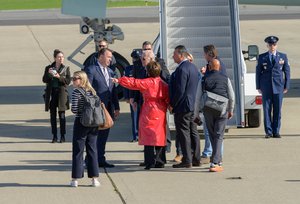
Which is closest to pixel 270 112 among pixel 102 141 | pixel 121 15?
pixel 102 141

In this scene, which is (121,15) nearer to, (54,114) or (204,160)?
(54,114)

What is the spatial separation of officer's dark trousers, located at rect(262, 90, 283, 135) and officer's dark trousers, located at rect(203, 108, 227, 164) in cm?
296

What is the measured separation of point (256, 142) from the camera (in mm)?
15836

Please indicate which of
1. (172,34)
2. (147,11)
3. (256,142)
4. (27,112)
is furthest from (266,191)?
(147,11)

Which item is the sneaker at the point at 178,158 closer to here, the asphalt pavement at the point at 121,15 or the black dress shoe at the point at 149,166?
the black dress shoe at the point at 149,166

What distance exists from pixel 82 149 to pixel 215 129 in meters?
1.96

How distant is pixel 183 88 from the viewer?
44.3 ft

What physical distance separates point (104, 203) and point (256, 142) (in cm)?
492

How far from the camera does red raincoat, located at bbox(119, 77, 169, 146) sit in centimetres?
1337

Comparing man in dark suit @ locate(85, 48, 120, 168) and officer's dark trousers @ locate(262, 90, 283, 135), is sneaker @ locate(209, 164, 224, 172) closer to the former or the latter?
man in dark suit @ locate(85, 48, 120, 168)

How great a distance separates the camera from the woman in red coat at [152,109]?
13367 mm

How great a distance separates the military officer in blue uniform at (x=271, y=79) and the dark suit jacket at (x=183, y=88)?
3.01 meters

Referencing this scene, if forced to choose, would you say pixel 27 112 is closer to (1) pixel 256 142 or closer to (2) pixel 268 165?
(1) pixel 256 142

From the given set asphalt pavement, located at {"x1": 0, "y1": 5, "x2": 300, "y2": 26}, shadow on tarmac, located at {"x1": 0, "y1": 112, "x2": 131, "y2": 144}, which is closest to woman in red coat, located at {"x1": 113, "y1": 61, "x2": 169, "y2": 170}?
shadow on tarmac, located at {"x1": 0, "y1": 112, "x2": 131, "y2": 144}
